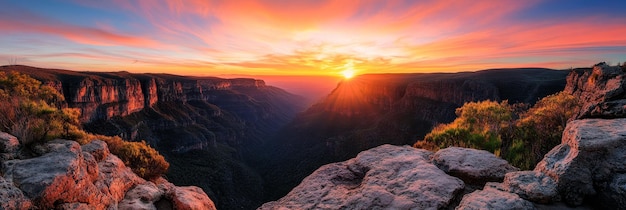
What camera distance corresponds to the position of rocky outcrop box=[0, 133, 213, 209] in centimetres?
588

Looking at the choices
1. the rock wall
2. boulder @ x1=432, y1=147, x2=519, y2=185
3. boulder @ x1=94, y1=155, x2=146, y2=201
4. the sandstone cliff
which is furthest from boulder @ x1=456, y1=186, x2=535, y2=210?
the rock wall

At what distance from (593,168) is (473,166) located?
89.0 inches

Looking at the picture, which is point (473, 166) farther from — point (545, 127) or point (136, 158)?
point (136, 158)

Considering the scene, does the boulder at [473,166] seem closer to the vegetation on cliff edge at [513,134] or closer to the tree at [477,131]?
the vegetation on cliff edge at [513,134]

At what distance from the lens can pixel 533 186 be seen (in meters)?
5.40

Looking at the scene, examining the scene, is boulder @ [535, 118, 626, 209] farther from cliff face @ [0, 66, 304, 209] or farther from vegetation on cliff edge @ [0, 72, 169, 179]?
cliff face @ [0, 66, 304, 209]

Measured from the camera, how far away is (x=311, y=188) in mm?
7871

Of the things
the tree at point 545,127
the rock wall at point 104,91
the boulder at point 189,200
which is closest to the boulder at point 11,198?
the boulder at point 189,200

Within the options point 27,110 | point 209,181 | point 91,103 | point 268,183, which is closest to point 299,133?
point 268,183

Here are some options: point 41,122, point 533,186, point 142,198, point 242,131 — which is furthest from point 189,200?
point 242,131

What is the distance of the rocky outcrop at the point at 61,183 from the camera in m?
5.88

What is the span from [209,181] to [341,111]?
70.3 metres

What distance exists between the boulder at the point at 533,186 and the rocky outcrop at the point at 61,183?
9.00 meters

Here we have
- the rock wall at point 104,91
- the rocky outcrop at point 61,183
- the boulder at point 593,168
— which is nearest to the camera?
the boulder at point 593,168
